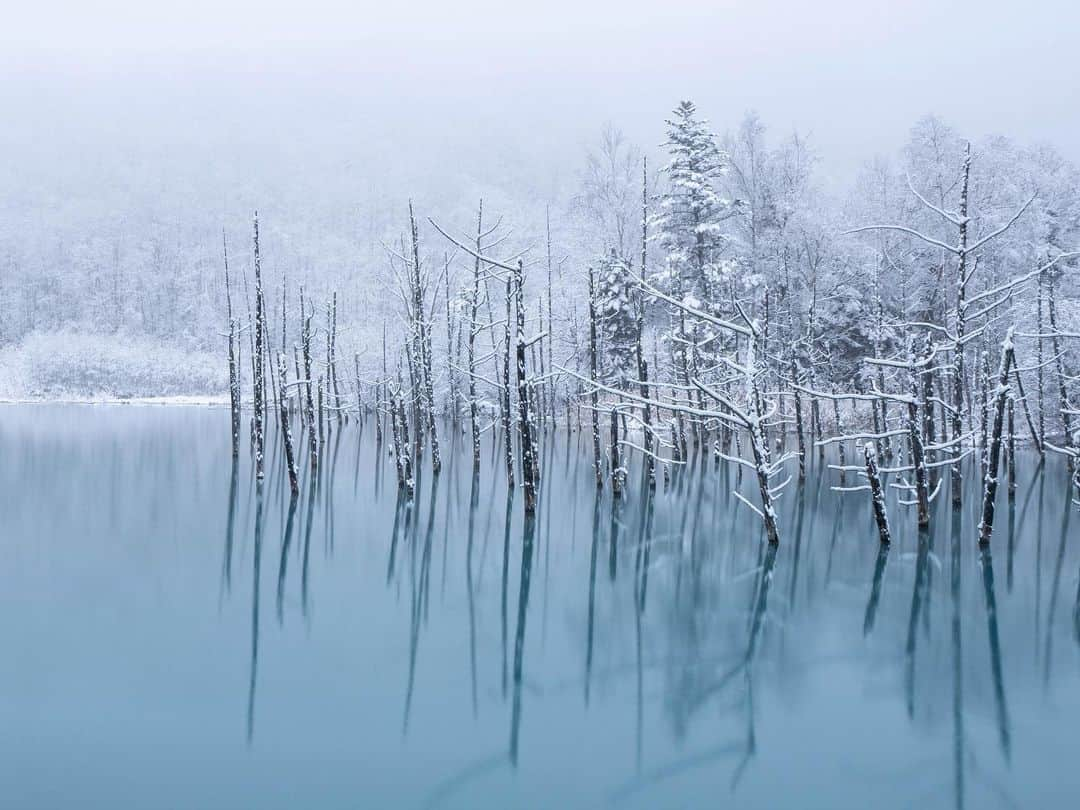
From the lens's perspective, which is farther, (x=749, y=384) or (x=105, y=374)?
(x=105, y=374)

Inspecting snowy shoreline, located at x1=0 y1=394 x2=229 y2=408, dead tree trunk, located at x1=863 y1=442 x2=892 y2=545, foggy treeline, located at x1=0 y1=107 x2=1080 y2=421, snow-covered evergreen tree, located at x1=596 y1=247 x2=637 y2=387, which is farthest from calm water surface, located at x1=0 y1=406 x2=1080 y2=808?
snowy shoreline, located at x1=0 y1=394 x2=229 y2=408

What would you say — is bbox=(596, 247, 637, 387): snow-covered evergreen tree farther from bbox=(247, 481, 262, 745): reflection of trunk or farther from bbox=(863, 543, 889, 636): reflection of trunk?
bbox=(863, 543, 889, 636): reflection of trunk

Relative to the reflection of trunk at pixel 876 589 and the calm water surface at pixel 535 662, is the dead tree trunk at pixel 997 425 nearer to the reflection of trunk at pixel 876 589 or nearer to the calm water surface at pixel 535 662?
Answer: the calm water surface at pixel 535 662

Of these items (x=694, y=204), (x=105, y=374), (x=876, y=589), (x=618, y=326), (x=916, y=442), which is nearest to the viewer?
(x=876, y=589)

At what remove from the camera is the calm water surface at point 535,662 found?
720 cm

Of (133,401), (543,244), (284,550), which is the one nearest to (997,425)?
(284,550)

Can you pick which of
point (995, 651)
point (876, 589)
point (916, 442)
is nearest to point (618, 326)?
point (916, 442)

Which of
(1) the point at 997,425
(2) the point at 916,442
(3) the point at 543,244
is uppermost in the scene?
(3) the point at 543,244

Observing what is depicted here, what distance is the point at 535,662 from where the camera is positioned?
34.2 ft

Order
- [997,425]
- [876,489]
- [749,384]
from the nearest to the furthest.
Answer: [997,425] → [749,384] → [876,489]

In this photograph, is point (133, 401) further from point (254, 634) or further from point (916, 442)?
point (916, 442)

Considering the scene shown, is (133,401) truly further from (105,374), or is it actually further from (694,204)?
(694,204)

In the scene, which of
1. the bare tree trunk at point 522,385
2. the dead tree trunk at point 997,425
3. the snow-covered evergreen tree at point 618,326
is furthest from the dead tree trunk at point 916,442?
→ the snow-covered evergreen tree at point 618,326

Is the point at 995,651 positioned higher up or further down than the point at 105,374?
further down
